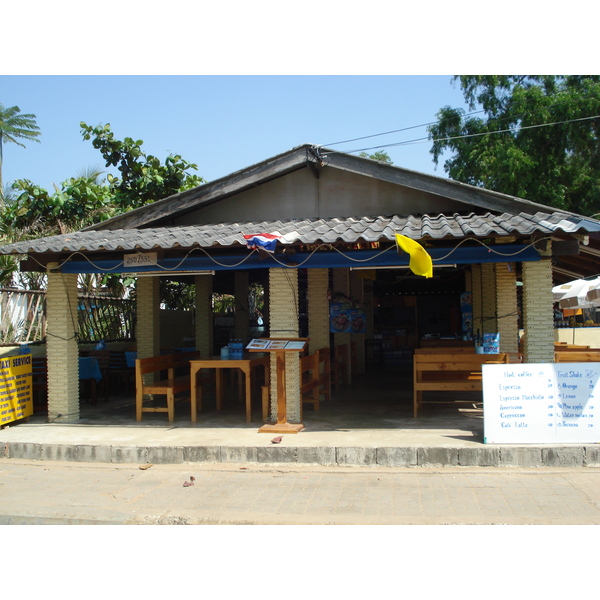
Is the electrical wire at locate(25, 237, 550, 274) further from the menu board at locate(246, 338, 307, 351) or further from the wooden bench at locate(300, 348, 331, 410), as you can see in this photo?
the wooden bench at locate(300, 348, 331, 410)

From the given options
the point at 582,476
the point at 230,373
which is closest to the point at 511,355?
the point at 582,476

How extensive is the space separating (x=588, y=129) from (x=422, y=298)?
840cm

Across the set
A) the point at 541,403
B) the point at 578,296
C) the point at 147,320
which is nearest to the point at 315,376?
the point at 147,320

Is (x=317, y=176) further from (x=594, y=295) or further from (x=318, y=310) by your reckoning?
(x=594, y=295)

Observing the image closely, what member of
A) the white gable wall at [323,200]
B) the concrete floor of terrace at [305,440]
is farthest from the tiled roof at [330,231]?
the concrete floor of terrace at [305,440]

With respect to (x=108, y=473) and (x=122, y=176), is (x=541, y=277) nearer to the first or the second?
(x=108, y=473)

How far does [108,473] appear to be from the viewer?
24.8 ft

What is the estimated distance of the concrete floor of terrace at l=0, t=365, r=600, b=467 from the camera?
291 inches

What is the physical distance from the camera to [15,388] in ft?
32.6

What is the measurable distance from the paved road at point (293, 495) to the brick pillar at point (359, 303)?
27.3 ft

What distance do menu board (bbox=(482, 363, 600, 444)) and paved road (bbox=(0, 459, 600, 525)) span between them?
559mm

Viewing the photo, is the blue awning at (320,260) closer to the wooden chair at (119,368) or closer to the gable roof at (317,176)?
the gable roof at (317,176)

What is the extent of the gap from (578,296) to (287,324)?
Answer: 10.9m

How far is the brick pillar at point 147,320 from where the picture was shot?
12148mm
